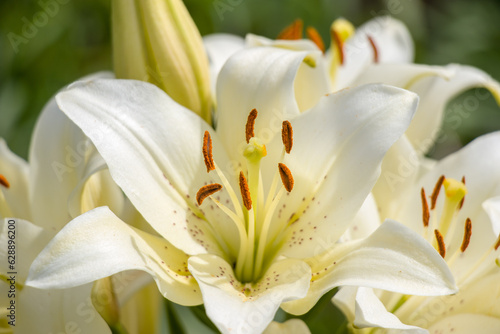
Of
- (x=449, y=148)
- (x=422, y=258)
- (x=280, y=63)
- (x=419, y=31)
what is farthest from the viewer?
(x=449, y=148)

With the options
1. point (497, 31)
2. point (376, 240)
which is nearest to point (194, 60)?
point (376, 240)

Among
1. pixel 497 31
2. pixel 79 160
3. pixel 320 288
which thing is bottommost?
pixel 497 31

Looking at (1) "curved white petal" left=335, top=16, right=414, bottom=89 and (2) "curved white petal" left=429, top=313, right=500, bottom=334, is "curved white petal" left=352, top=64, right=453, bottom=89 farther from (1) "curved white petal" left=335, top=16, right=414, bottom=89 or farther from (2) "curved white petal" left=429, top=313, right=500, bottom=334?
(2) "curved white petal" left=429, top=313, right=500, bottom=334

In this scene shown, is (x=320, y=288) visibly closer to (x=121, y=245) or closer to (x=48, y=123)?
(x=121, y=245)

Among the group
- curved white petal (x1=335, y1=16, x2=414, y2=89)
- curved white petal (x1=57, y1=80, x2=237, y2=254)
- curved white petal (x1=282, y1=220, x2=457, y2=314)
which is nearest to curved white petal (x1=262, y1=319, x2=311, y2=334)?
curved white petal (x1=282, y1=220, x2=457, y2=314)

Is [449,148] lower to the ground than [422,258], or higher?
lower

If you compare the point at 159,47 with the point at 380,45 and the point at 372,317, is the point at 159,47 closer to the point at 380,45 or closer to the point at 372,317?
the point at 372,317

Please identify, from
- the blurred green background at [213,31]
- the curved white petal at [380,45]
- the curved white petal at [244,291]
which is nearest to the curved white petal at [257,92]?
the curved white petal at [244,291]
